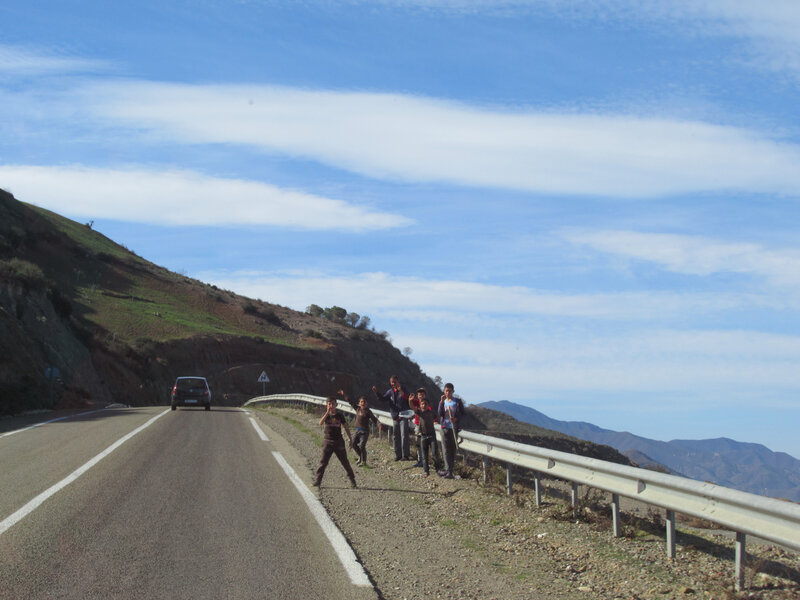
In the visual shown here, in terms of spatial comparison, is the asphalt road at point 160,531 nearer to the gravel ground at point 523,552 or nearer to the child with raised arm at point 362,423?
the gravel ground at point 523,552

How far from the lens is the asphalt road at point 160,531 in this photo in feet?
19.6

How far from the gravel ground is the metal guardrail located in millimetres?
307

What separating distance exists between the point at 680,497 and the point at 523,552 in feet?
6.05

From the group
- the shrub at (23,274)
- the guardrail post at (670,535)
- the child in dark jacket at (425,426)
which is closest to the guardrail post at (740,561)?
the guardrail post at (670,535)

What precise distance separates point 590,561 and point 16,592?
486 centimetres

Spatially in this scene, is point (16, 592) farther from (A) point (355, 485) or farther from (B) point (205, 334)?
(B) point (205, 334)

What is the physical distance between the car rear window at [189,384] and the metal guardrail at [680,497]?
23858mm

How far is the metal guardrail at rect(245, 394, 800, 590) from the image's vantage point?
5156mm

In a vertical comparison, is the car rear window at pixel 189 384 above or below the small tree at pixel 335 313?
below

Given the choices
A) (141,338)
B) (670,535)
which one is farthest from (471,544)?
(141,338)

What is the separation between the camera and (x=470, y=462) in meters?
14.9

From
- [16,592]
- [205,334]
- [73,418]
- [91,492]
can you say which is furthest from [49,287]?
[16,592]

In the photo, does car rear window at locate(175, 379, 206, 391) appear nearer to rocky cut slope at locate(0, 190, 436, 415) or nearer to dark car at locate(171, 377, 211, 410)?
dark car at locate(171, 377, 211, 410)

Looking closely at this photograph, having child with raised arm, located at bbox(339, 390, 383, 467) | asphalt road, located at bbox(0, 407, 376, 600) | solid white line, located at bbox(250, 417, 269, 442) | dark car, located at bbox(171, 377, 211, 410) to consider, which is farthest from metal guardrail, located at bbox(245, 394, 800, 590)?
dark car, located at bbox(171, 377, 211, 410)
